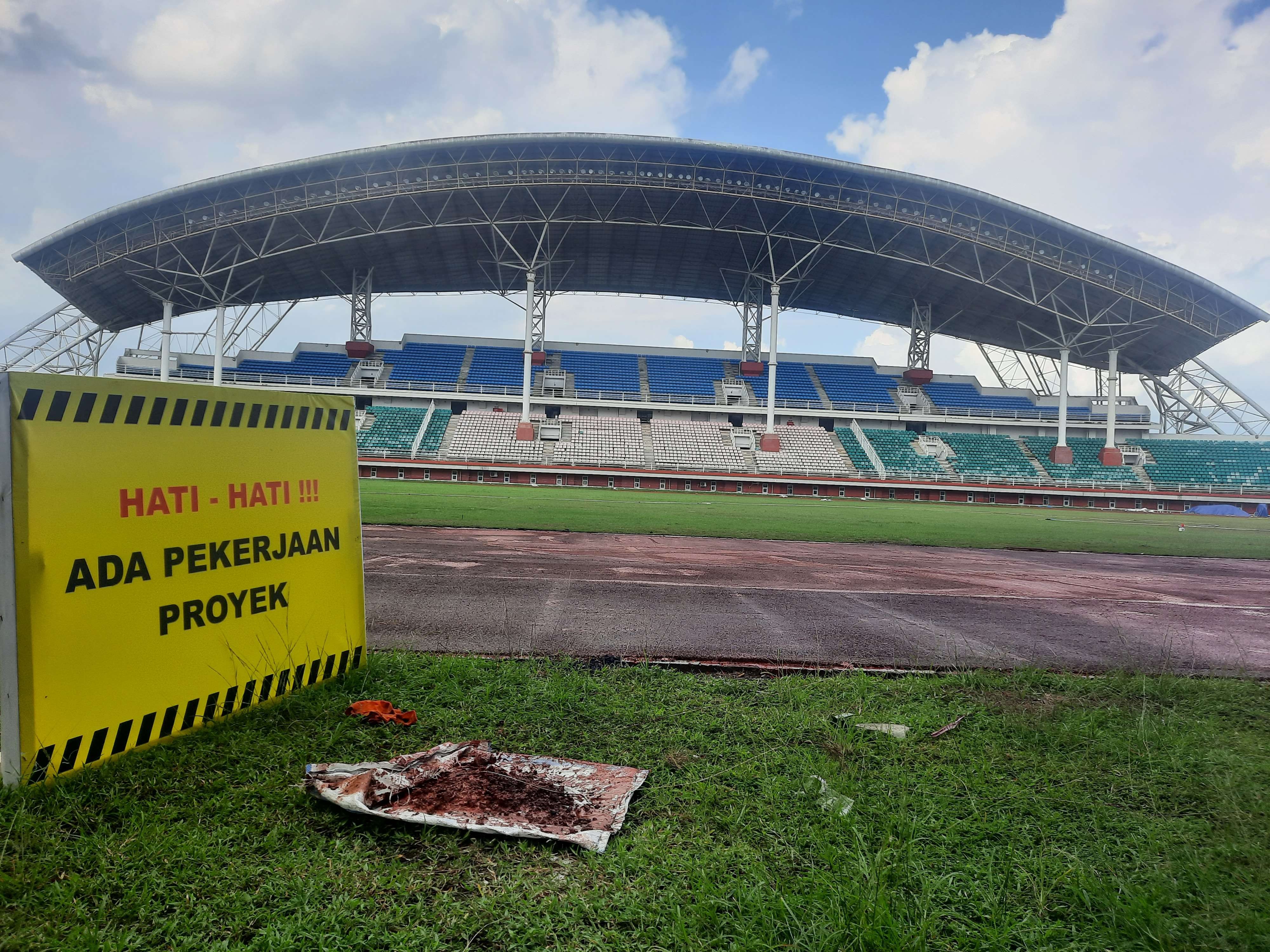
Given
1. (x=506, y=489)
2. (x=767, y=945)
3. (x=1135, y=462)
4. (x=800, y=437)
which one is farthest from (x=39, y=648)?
(x=1135, y=462)

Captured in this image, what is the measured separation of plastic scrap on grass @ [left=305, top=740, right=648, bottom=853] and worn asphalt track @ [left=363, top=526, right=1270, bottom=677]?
1676 mm

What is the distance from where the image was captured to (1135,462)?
39.7 metres

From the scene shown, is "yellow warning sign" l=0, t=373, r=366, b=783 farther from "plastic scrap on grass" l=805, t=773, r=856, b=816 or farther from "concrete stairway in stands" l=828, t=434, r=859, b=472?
"concrete stairway in stands" l=828, t=434, r=859, b=472

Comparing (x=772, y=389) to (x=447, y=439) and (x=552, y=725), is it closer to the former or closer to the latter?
(x=447, y=439)

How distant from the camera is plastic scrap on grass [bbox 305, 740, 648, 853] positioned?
2.07m

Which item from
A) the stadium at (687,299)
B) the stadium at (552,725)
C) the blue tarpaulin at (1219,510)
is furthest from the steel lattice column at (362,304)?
the blue tarpaulin at (1219,510)

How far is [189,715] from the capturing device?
2697mm

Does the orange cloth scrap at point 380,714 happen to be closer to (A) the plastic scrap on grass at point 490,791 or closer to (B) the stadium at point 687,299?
(A) the plastic scrap on grass at point 490,791

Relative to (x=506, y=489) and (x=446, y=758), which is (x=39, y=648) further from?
(x=506, y=489)

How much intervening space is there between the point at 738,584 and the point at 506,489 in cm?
2206

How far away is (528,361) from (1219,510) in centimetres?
4043

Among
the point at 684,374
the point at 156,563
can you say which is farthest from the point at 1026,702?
the point at 684,374

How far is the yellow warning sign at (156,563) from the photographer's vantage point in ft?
7.34

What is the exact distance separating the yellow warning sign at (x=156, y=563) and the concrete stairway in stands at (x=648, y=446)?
108 ft
